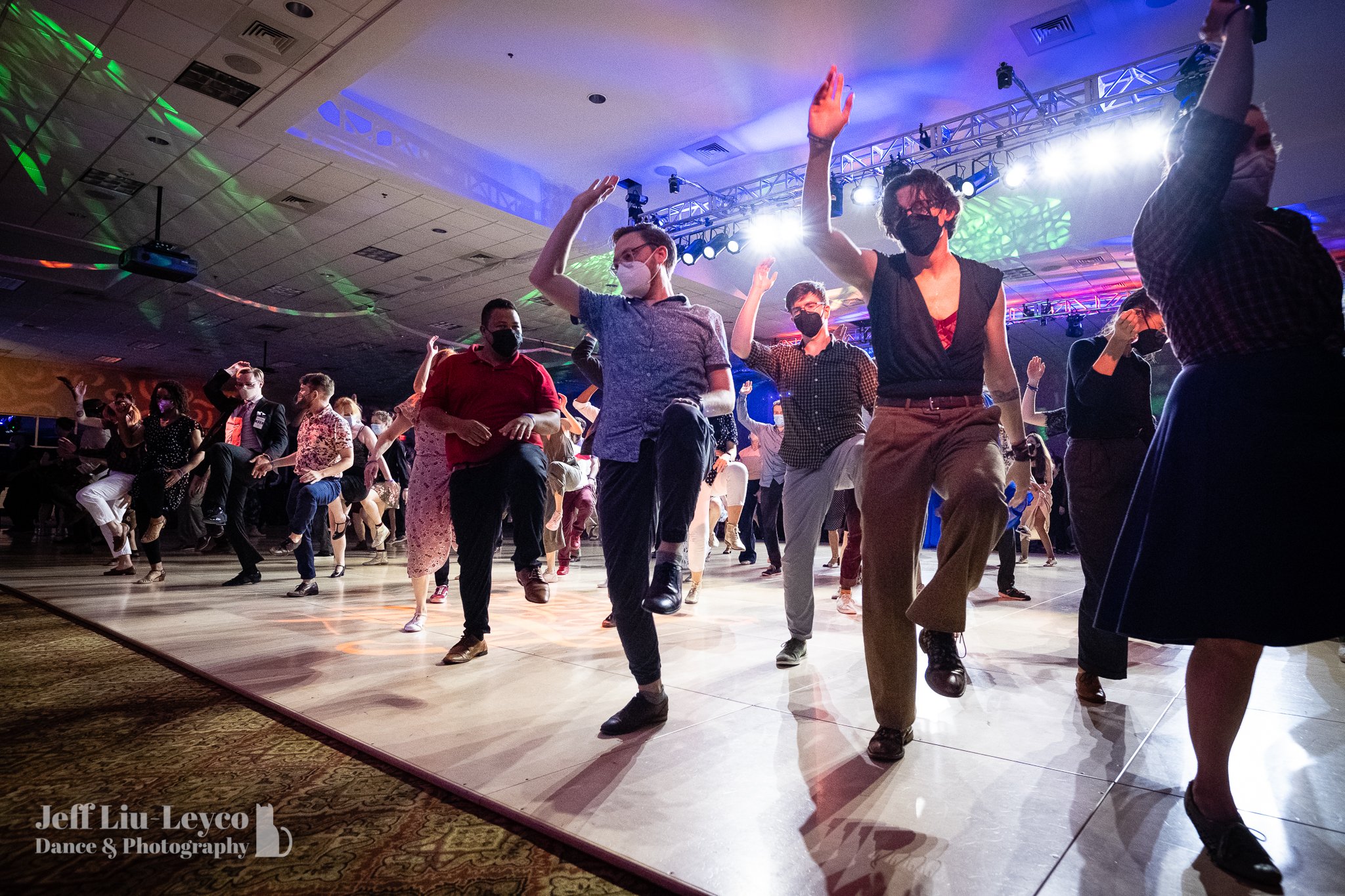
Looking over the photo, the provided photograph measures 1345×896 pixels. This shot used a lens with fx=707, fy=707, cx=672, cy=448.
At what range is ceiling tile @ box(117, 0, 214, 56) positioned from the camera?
5801 millimetres

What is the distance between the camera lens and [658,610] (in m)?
2.20

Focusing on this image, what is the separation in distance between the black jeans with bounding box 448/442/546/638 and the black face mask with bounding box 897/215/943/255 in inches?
74.2

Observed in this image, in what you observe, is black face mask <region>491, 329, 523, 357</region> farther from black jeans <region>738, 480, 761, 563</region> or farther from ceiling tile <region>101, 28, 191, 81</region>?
black jeans <region>738, 480, 761, 563</region>

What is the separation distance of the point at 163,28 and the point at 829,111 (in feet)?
21.9

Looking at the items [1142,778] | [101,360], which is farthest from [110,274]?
[1142,778]

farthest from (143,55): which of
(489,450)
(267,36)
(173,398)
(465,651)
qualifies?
(465,651)

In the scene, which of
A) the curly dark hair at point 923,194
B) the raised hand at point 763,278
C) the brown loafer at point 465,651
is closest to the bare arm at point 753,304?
the raised hand at point 763,278

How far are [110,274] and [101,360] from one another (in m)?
8.81

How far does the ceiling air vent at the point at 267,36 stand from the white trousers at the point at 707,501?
5209 mm

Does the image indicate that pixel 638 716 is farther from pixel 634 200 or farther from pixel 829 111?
pixel 634 200

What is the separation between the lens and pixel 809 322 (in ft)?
11.3

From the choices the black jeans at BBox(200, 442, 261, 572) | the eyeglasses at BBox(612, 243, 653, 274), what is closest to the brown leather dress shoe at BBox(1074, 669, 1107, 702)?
the eyeglasses at BBox(612, 243, 653, 274)

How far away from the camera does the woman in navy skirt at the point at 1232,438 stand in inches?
58.2

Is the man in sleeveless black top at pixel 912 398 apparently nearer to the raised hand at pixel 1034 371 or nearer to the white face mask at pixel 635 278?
the white face mask at pixel 635 278
